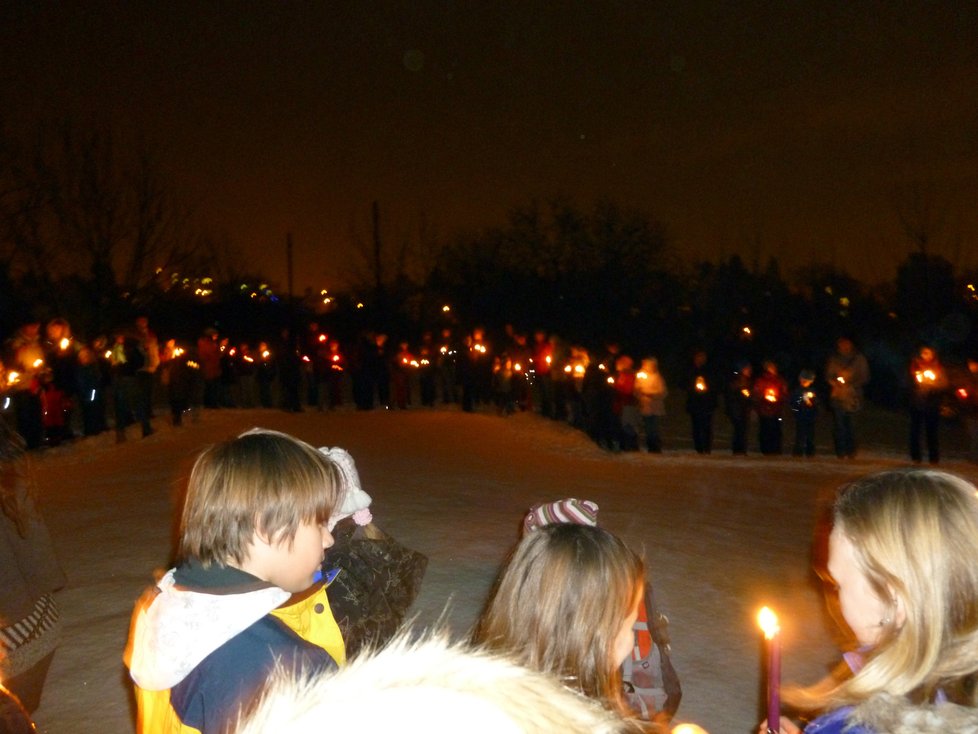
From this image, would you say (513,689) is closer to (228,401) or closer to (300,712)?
(300,712)

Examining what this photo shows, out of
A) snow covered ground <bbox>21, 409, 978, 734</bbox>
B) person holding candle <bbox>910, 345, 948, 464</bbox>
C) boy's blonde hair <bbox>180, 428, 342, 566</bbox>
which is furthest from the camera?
person holding candle <bbox>910, 345, 948, 464</bbox>

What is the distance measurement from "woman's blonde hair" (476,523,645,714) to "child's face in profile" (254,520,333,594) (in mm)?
512

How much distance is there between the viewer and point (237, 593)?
2.04 m

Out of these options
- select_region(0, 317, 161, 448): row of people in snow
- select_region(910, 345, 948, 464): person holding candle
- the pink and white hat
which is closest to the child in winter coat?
the pink and white hat

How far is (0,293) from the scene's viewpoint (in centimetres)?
1948

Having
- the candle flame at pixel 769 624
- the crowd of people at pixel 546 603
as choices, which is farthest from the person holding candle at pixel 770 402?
the candle flame at pixel 769 624

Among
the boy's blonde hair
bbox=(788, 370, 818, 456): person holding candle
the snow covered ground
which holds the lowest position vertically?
the snow covered ground

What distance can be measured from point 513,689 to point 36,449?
14508mm

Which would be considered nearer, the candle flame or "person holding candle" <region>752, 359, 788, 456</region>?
the candle flame

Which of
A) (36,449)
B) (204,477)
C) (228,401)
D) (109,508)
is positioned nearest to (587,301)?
(228,401)

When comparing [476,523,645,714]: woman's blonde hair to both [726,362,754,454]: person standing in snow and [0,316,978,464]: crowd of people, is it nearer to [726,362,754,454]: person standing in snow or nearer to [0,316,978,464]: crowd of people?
[0,316,978,464]: crowd of people

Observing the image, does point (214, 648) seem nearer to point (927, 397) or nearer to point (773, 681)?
point (773, 681)

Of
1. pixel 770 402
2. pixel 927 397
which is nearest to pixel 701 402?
pixel 770 402

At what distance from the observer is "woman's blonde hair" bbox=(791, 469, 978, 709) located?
1.78m
